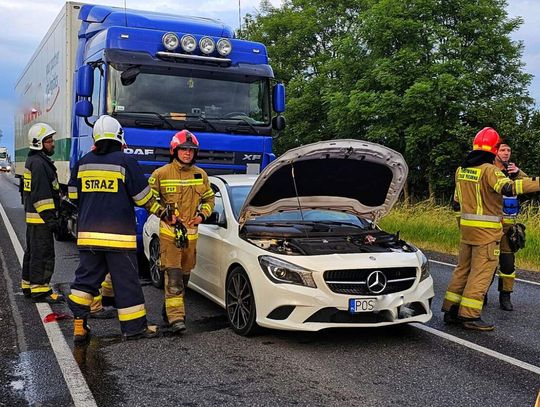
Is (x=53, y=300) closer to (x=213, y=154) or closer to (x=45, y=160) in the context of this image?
(x=45, y=160)

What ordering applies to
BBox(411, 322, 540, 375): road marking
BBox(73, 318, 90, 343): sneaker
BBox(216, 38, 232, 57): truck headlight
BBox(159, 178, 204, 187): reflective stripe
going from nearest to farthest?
BBox(411, 322, 540, 375): road marking, BBox(73, 318, 90, 343): sneaker, BBox(159, 178, 204, 187): reflective stripe, BBox(216, 38, 232, 57): truck headlight

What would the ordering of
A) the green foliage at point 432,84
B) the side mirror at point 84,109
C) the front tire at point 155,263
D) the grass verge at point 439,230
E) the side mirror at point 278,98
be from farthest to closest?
the green foliage at point 432,84 → the grass verge at point 439,230 → the side mirror at point 278,98 → the side mirror at point 84,109 → the front tire at point 155,263

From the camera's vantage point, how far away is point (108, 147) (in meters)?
5.20

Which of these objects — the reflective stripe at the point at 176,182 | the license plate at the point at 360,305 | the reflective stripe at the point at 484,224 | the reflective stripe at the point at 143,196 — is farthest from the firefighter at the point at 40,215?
the reflective stripe at the point at 484,224

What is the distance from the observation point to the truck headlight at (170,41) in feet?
27.7

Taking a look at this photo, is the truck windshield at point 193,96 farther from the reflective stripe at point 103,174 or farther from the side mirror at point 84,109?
the reflective stripe at point 103,174

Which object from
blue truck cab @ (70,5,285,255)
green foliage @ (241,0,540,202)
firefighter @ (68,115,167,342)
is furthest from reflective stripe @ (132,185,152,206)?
green foliage @ (241,0,540,202)

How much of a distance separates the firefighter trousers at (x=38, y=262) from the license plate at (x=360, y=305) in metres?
3.71

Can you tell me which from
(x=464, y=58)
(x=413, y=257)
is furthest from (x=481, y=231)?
(x=464, y=58)

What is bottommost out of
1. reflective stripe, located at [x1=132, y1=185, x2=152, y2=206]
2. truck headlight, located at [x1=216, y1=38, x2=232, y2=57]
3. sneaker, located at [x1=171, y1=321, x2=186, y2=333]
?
sneaker, located at [x1=171, y1=321, x2=186, y2=333]

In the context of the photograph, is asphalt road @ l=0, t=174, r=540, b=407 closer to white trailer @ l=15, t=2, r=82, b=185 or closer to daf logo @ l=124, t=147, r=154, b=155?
daf logo @ l=124, t=147, r=154, b=155

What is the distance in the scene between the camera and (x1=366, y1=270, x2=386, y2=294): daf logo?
5008 millimetres

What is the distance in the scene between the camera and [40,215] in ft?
22.1

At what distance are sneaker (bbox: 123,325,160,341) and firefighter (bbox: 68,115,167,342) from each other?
10 mm
